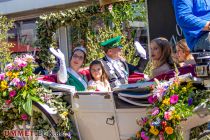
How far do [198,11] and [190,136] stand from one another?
99 cm

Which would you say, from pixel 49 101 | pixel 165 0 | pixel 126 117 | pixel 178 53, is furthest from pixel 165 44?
pixel 165 0

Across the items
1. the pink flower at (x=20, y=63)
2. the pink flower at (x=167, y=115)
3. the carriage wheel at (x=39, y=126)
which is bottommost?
the carriage wheel at (x=39, y=126)

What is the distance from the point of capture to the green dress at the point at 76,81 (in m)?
4.33

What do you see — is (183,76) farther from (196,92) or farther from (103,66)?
(103,66)

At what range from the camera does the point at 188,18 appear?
10.2 feet

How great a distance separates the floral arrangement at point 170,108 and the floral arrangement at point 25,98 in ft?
3.10

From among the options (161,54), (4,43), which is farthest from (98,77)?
(4,43)

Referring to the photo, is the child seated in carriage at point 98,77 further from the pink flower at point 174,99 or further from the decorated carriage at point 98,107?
the pink flower at point 174,99

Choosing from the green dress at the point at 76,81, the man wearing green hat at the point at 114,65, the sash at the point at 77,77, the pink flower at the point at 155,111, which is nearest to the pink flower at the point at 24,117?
the green dress at the point at 76,81

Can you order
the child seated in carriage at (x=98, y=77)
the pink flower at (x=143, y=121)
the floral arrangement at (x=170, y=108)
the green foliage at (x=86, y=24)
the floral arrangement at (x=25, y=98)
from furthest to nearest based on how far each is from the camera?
the green foliage at (x=86, y=24)
the child seated in carriage at (x=98, y=77)
the floral arrangement at (x=25, y=98)
the pink flower at (x=143, y=121)
the floral arrangement at (x=170, y=108)

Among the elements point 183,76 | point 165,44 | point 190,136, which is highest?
point 165,44

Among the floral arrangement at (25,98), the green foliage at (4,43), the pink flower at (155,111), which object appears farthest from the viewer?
the green foliage at (4,43)

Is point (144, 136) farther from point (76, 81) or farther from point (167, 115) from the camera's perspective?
point (76, 81)

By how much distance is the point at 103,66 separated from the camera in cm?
468
